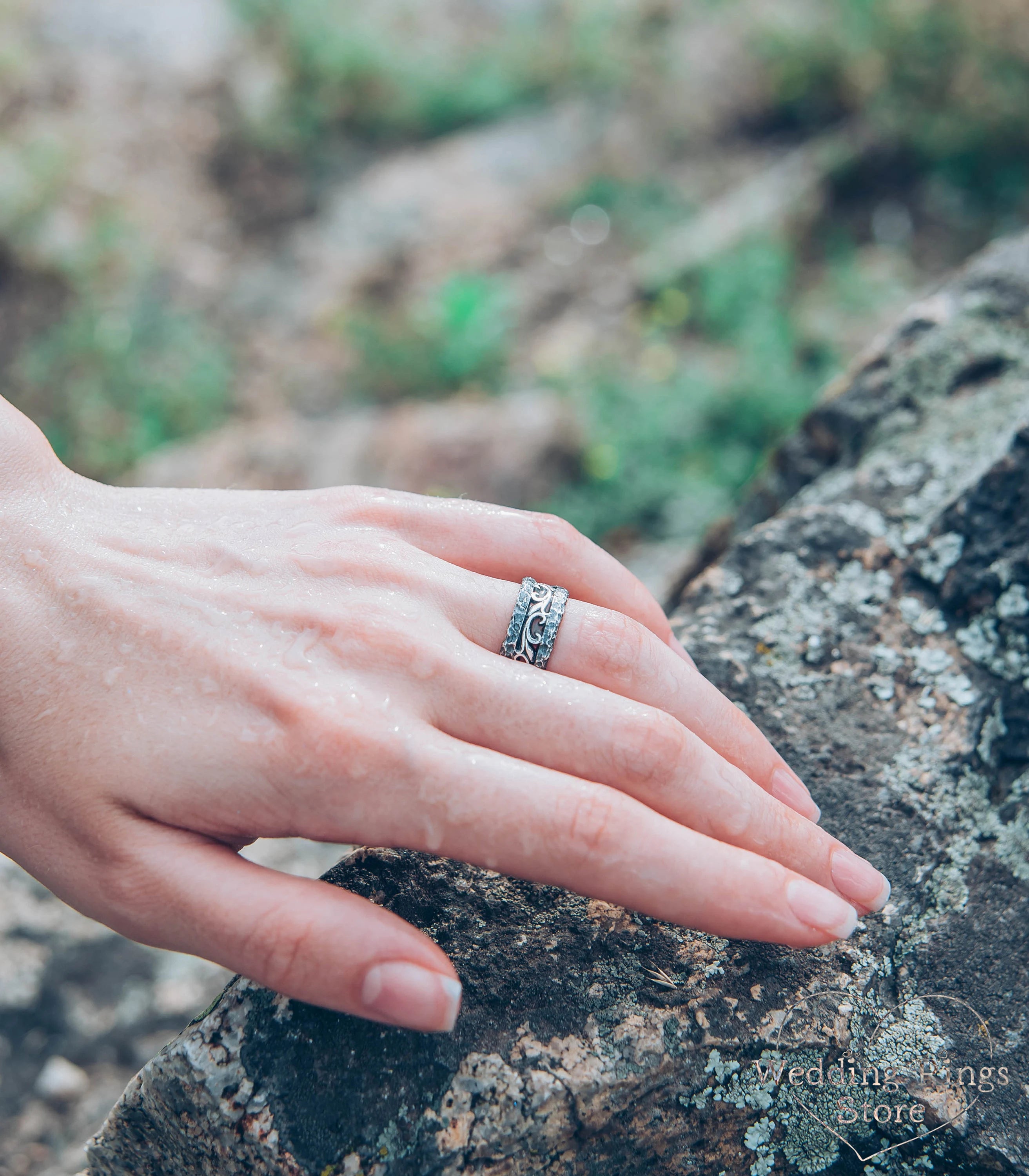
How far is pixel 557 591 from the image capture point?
4.35 feet

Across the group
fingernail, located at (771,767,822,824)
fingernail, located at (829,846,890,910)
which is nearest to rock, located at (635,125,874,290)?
fingernail, located at (771,767,822,824)

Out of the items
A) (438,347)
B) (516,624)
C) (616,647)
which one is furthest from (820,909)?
(438,347)

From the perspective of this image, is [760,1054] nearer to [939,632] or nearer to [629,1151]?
[629,1151]

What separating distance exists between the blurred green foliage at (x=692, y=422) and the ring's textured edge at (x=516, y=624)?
217 centimetres

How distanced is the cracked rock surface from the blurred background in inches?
55.4

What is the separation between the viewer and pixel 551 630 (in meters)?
1.28

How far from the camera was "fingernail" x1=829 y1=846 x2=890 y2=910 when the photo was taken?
3.82 feet

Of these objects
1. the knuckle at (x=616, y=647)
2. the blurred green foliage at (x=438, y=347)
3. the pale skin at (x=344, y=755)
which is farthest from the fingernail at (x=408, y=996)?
the blurred green foliage at (x=438, y=347)

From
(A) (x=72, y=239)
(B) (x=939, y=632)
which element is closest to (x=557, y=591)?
(B) (x=939, y=632)

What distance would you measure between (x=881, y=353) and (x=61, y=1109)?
2.33m

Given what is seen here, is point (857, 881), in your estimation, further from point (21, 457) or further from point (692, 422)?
point (692, 422)

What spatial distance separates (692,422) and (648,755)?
108 inches

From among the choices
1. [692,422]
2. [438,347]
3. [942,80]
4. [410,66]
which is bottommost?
[438,347]

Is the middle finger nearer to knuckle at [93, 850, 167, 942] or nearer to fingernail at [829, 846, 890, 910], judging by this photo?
fingernail at [829, 846, 890, 910]
